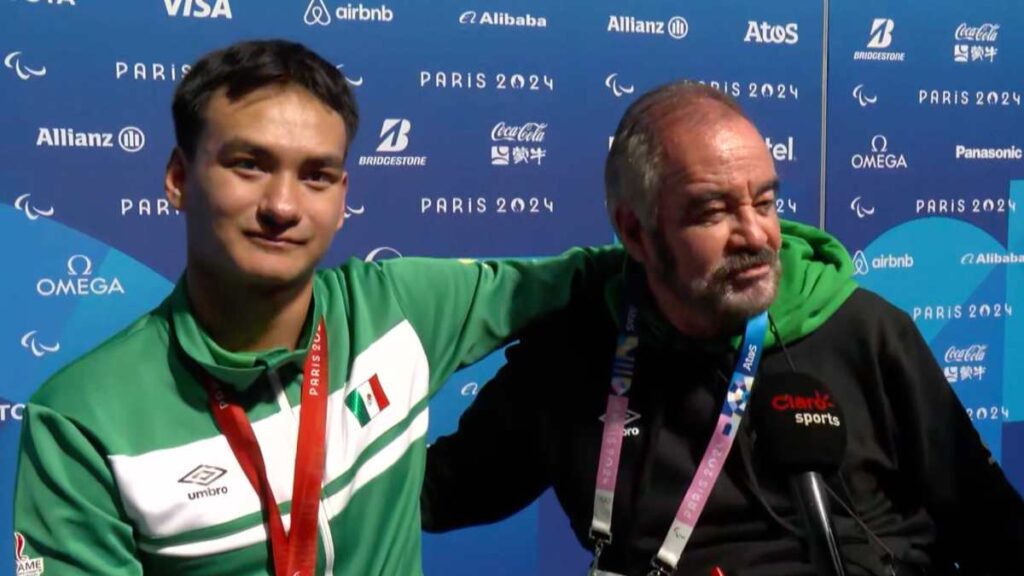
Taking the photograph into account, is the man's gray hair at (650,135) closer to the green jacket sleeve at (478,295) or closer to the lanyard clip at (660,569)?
the green jacket sleeve at (478,295)

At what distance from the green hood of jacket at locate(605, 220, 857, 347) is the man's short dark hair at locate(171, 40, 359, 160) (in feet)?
2.03

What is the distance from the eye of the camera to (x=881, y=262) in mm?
2881

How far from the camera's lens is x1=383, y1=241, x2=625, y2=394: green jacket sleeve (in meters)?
1.55

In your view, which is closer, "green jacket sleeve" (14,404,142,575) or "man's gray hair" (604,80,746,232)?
"green jacket sleeve" (14,404,142,575)

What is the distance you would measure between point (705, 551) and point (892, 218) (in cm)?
170

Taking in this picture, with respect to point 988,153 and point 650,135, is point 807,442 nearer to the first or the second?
point 650,135

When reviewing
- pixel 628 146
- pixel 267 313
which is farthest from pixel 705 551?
pixel 267 313

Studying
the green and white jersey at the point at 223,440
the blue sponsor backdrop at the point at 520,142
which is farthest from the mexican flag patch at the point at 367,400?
the blue sponsor backdrop at the point at 520,142

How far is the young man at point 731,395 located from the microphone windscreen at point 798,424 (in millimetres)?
32

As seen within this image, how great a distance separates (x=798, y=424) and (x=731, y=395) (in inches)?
7.0

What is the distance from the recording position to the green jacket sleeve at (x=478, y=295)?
1.55 meters

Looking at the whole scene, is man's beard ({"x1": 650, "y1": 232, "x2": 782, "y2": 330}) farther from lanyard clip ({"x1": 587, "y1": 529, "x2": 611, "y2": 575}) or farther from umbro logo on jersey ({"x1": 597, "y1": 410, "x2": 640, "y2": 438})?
lanyard clip ({"x1": 587, "y1": 529, "x2": 611, "y2": 575})

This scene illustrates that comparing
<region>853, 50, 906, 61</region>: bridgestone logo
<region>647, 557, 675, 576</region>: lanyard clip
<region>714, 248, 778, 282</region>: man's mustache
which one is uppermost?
<region>853, 50, 906, 61</region>: bridgestone logo

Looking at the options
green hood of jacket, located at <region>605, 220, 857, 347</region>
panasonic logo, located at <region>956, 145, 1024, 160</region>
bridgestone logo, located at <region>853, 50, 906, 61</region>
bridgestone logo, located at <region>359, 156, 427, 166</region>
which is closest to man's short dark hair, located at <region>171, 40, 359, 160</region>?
green hood of jacket, located at <region>605, 220, 857, 347</region>
